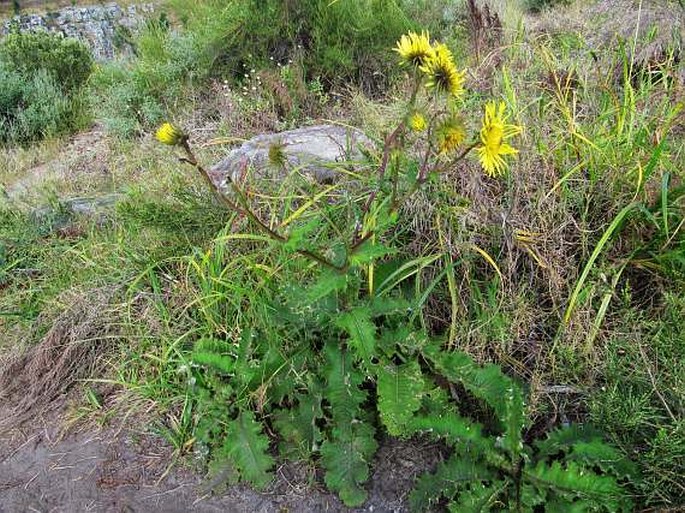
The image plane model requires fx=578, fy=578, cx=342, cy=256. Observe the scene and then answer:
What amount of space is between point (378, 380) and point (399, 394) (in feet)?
0.29

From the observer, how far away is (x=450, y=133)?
1.44 metres

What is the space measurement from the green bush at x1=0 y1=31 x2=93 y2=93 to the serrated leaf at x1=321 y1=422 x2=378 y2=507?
561 cm

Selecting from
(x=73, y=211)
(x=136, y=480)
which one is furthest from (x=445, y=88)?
(x=73, y=211)

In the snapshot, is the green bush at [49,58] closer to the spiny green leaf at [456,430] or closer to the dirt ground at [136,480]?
the dirt ground at [136,480]

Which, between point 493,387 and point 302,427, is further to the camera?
point 302,427

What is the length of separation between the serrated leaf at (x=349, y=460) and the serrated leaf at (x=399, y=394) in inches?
5.5

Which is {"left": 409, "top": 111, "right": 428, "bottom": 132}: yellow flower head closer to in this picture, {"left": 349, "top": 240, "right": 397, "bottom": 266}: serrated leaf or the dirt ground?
{"left": 349, "top": 240, "right": 397, "bottom": 266}: serrated leaf

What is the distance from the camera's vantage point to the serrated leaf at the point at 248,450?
6.08ft

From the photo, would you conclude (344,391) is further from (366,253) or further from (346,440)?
(366,253)

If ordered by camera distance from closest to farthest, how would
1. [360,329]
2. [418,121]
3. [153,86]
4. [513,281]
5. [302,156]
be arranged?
[418,121] → [360,329] → [513,281] → [302,156] → [153,86]

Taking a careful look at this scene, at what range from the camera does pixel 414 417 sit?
1.84m

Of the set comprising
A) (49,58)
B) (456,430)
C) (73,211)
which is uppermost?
(49,58)

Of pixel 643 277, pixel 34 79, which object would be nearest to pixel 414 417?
pixel 643 277

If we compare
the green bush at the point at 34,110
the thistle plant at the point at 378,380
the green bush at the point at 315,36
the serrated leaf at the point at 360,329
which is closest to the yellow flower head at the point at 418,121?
the thistle plant at the point at 378,380
